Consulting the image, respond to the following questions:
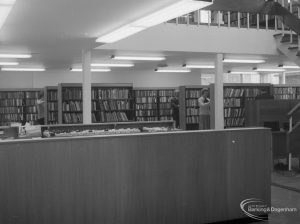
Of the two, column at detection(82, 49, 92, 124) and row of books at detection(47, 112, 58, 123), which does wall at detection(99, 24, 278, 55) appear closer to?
column at detection(82, 49, 92, 124)

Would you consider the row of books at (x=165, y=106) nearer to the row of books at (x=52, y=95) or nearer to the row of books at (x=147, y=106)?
the row of books at (x=147, y=106)

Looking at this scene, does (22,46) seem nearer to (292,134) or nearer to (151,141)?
(151,141)

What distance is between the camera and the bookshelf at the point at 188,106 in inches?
498

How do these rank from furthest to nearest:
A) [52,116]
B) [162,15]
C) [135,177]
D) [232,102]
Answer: [232,102] < [52,116] < [162,15] < [135,177]

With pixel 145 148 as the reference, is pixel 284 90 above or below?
above

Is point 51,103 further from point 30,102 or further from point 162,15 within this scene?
point 162,15

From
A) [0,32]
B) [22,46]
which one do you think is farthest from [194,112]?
[0,32]

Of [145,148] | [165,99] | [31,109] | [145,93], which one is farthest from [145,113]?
[145,148]

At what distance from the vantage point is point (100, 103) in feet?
A: 36.3

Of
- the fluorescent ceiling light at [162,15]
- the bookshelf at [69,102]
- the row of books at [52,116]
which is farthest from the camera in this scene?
the row of books at [52,116]

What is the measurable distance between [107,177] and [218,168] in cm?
124

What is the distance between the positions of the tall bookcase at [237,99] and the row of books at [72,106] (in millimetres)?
4516

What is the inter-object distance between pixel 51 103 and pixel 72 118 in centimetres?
120

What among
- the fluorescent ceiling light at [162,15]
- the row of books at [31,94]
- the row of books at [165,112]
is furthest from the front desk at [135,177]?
the row of books at [31,94]
